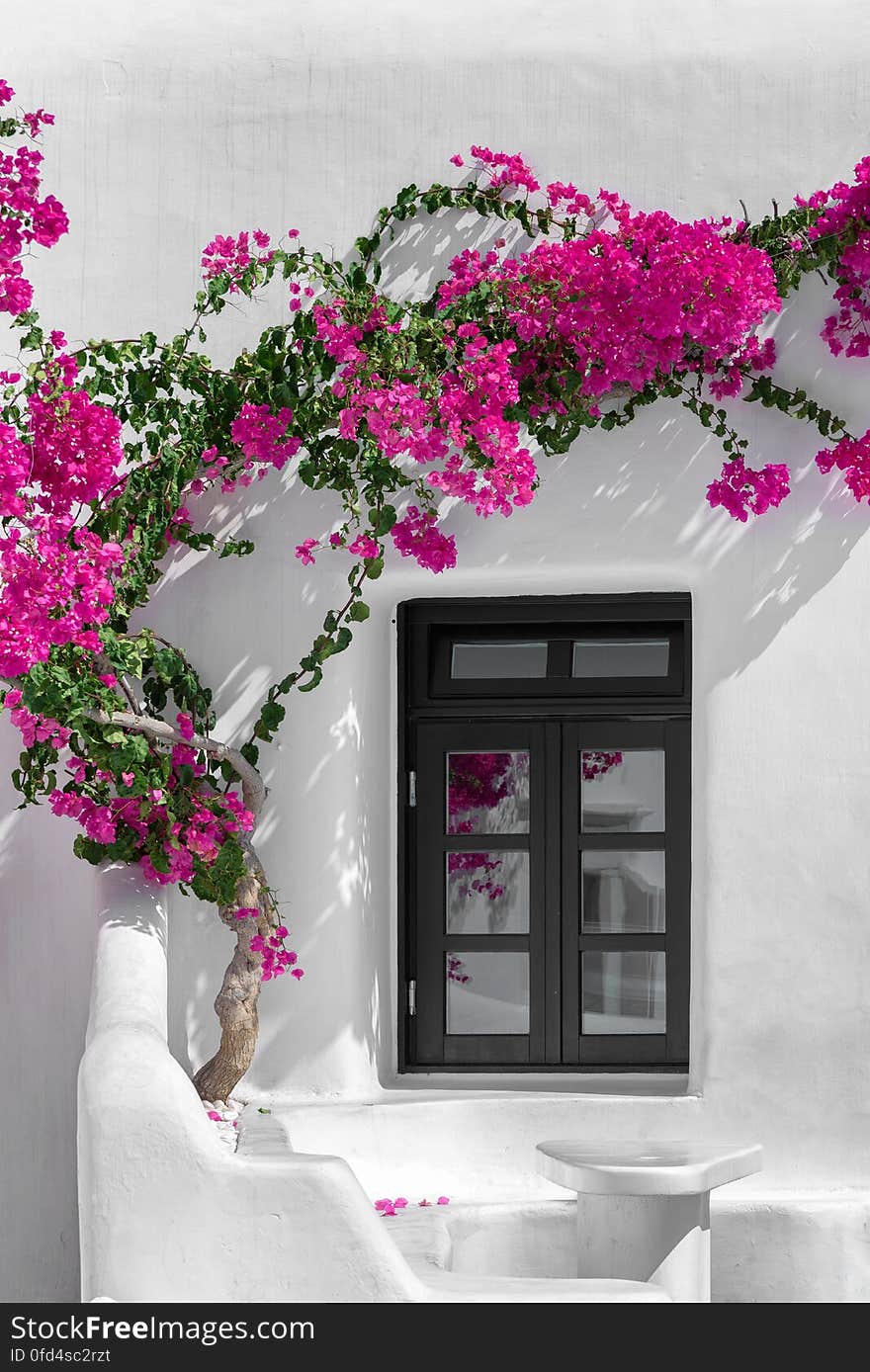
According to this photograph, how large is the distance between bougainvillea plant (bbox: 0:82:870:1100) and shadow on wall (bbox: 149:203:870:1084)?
0.27 ft

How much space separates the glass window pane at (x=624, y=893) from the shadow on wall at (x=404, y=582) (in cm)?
54

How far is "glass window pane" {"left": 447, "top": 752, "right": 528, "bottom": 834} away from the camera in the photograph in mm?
4895

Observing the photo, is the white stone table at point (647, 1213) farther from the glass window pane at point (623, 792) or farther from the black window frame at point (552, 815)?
the glass window pane at point (623, 792)

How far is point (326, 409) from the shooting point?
175 inches

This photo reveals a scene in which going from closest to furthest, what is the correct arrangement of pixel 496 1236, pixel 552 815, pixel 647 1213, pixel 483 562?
pixel 647 1213, pixel 496 1236, pixel 483 562, pixel 552 815

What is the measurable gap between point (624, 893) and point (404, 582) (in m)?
1.31

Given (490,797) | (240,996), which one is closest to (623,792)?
(490,797)

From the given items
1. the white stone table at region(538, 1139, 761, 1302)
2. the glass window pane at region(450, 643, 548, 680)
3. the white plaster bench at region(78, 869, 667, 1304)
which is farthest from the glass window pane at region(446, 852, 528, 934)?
the white plaster bench at region(78, 869, 667, 1304)

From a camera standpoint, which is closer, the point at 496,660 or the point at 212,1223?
the point at 212,1223

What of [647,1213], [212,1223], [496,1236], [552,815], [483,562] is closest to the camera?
[212,1223]

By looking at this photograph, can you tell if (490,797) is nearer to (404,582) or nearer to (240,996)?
(404,582)

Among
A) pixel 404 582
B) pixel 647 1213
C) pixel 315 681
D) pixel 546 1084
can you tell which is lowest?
pixel 647 1213

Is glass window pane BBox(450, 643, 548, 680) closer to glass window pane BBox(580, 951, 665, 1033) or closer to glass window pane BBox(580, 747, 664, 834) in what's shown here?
glass window pane BBox(580, 747, 664, 834)

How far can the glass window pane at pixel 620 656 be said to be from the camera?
484cm
